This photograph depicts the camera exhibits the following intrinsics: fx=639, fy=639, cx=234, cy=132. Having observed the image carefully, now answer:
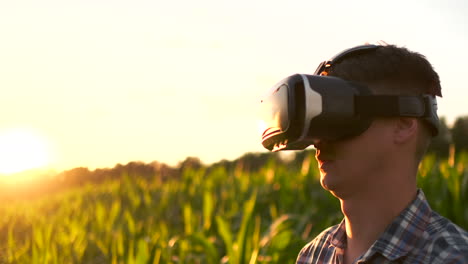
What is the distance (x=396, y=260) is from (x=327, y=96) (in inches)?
21.9

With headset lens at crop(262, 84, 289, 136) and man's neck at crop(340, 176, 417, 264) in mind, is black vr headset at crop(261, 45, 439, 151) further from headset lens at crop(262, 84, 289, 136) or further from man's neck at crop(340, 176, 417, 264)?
man's neck at crop(340, 176, 417, 264)

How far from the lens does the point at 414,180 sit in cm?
210

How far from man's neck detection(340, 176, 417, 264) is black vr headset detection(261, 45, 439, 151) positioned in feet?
0.69

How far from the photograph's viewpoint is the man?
199cm

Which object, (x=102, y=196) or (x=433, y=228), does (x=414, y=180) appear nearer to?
(x=433, y=228)

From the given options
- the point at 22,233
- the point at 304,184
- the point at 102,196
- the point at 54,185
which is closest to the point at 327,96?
the point at 304,184

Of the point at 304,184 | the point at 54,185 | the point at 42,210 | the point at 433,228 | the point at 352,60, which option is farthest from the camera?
the point at 54,185

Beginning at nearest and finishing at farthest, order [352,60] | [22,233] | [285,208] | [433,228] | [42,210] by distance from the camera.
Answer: [433,228], [352,60], [285,208], [22,233], [42,210]

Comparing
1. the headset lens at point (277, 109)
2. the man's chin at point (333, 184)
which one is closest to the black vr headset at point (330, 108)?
the headset lens at point (277, 109)

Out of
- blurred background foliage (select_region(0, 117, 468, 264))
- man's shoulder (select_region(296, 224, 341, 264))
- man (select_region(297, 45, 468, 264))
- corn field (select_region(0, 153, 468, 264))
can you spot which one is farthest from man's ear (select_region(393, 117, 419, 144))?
corn field (select_region(0, 153, 468, 264))

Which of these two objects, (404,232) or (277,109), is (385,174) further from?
(277,109)

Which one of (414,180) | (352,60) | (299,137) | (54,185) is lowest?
(54,185)

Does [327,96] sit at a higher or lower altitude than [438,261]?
higher

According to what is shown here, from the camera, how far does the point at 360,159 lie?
6.62 feet
